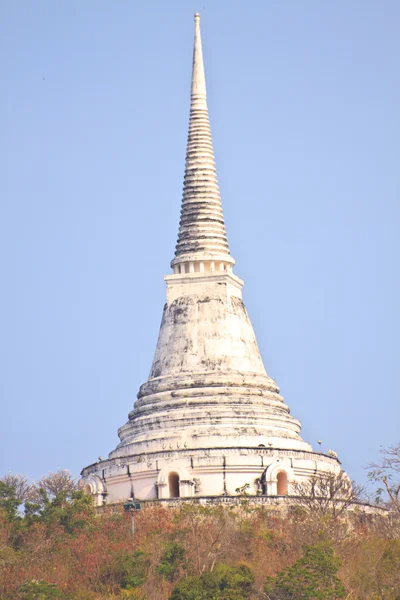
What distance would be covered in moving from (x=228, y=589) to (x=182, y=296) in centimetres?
1813

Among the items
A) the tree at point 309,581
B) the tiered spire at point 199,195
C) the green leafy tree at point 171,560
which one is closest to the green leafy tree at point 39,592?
the green leafy tree at point 171,560

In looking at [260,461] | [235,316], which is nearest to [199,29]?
[235,316]

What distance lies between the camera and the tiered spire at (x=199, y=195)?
211 ft

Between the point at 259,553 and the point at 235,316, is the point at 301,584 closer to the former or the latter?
the point at 259,553

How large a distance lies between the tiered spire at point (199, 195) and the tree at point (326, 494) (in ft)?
31.3

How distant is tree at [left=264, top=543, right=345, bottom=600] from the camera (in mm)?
46875

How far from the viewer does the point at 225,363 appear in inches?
2454

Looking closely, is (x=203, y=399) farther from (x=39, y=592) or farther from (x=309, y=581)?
(x=39, y=592)

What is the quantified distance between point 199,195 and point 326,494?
13.4 meters

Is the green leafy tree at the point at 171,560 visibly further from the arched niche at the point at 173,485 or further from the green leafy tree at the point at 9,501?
the arched niche at the point at 173,485

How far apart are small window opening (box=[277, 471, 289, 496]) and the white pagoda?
3 cm

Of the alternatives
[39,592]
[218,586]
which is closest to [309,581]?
[218,586]

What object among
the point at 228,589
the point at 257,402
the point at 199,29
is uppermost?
the point at 199,29

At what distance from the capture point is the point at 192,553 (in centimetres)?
5150
